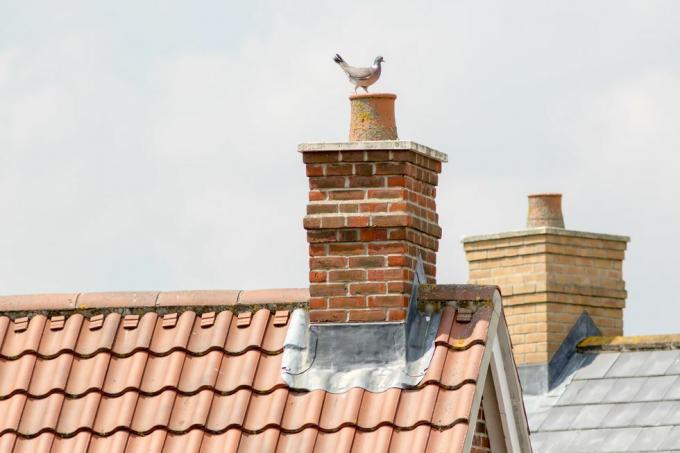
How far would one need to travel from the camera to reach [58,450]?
12.0 meters

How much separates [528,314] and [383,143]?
11.3 meters

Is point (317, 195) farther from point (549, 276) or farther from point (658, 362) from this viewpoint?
point (549, 276)

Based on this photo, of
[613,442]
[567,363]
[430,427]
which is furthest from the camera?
[567,363]

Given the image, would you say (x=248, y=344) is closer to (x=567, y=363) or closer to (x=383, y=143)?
(x=383, y=143)

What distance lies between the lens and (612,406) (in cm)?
2139

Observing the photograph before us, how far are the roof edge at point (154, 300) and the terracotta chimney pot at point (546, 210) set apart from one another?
11880 mm

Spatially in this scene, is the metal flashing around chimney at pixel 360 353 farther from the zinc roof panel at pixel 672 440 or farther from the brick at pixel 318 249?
the zinc roof panel at pixel 672 440

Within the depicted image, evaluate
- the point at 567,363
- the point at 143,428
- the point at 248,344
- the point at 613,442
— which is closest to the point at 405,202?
the point at 248,344

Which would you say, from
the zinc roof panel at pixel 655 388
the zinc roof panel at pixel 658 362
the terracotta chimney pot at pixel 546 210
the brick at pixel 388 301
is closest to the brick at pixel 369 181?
the brick at pixel 388 301

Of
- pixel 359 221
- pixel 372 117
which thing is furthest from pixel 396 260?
pixel 372 117

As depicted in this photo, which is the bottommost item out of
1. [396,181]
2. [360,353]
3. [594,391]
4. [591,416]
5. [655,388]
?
[360,353]

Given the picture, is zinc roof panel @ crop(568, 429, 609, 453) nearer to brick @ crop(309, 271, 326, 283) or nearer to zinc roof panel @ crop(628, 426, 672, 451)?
zinc roof panel @ crop(628, 426, 672, 451)

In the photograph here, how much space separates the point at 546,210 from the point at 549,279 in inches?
42.4

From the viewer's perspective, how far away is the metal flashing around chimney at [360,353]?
39.8ft
